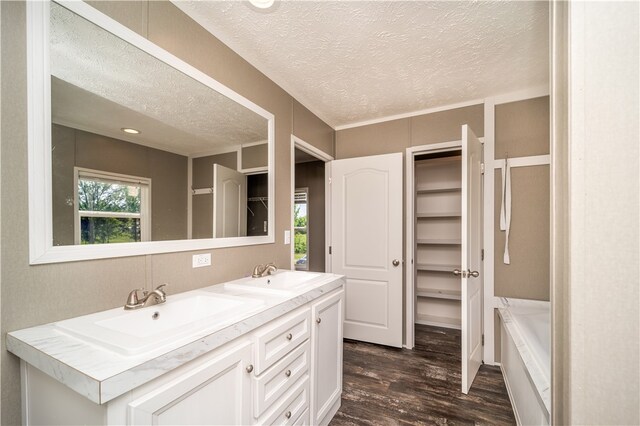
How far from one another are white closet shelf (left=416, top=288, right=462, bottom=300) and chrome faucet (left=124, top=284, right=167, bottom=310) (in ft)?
10.9

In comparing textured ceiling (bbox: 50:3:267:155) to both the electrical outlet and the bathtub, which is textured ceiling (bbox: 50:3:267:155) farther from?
the bathtub

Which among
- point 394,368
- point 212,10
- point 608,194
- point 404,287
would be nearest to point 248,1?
point 212,10

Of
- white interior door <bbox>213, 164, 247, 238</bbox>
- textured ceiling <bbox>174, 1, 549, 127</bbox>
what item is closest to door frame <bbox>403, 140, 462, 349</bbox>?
textured ceiling <bbox>174, 1, 549, 127</bbox>

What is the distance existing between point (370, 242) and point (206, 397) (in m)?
2.40

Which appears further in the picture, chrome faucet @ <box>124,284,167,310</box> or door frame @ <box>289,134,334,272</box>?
door frame @ <box>289,134,334,272</box>

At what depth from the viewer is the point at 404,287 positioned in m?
3.00

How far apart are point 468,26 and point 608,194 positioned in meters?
1.74

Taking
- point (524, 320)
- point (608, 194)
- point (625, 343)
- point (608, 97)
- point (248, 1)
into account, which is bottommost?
point (524, 320)

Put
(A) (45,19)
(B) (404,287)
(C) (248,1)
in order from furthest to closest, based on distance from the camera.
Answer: (B) (404,287)
(C) (248,1)
(A) (45,19)

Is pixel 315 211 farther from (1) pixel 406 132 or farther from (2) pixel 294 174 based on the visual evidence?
(1) pixel 406 132

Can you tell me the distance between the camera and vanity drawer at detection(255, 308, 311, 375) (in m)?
1.17

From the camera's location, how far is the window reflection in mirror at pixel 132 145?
3.55 ft

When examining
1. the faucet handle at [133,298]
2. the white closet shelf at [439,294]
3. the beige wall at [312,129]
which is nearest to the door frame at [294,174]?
the beige wall at [312,129]

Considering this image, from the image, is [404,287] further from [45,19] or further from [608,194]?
[45,19]
